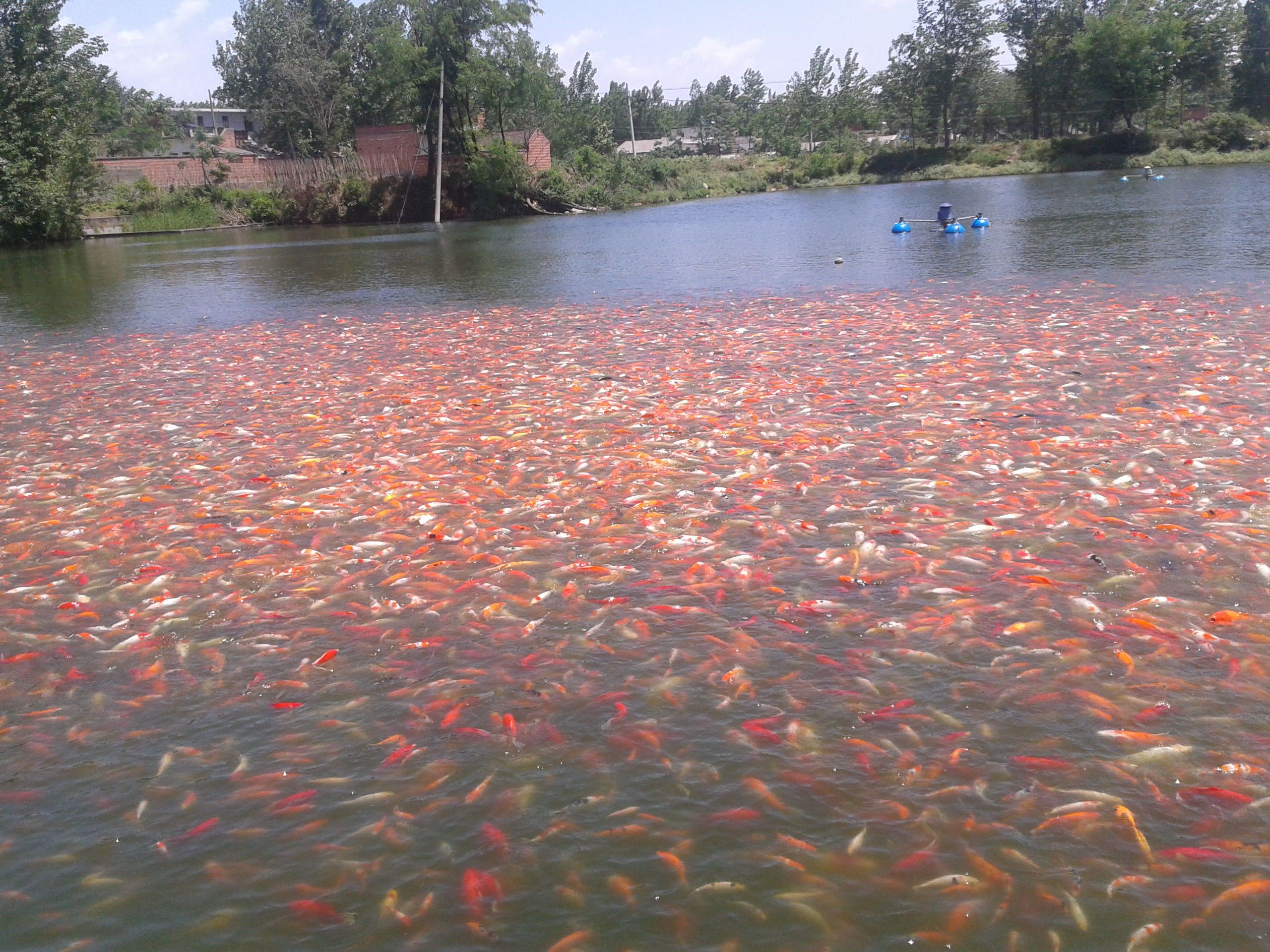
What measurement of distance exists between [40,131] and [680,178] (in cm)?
4804

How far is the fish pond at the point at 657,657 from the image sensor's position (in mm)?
3783

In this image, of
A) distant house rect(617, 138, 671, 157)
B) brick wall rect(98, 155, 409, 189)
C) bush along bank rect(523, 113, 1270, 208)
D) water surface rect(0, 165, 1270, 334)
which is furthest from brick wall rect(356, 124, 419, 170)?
distant house rect(617, 138, 671, 157)

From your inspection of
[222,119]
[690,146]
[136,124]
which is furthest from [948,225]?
[690,146]

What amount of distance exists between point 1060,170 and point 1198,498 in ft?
267

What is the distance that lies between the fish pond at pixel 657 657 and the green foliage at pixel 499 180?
54.5m

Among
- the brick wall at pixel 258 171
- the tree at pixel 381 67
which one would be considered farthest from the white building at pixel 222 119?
the brick wall at pixel 258 171

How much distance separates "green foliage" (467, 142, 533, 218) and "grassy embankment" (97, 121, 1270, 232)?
0.46 meters

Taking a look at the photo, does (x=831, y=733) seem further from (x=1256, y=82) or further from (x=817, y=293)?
(x=1256, y=82)

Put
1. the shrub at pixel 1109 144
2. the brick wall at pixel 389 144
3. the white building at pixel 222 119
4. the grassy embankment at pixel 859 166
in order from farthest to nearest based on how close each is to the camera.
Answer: the white building at pixel 222 119
the shrub at pixel 1109 144
the grassy embankment at pixel 859 166
the brick wall at pixel 389 144

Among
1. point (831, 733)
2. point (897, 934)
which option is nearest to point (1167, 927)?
point (897, 934)

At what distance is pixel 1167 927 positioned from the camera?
11.4 ft

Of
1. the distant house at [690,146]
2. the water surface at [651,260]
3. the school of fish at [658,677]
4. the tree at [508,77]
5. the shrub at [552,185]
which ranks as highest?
the distant house at [690,146]

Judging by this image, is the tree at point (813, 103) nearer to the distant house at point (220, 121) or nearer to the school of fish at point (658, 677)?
the distant house at point (220, 121)

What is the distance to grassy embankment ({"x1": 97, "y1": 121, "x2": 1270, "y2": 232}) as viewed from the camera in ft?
208
